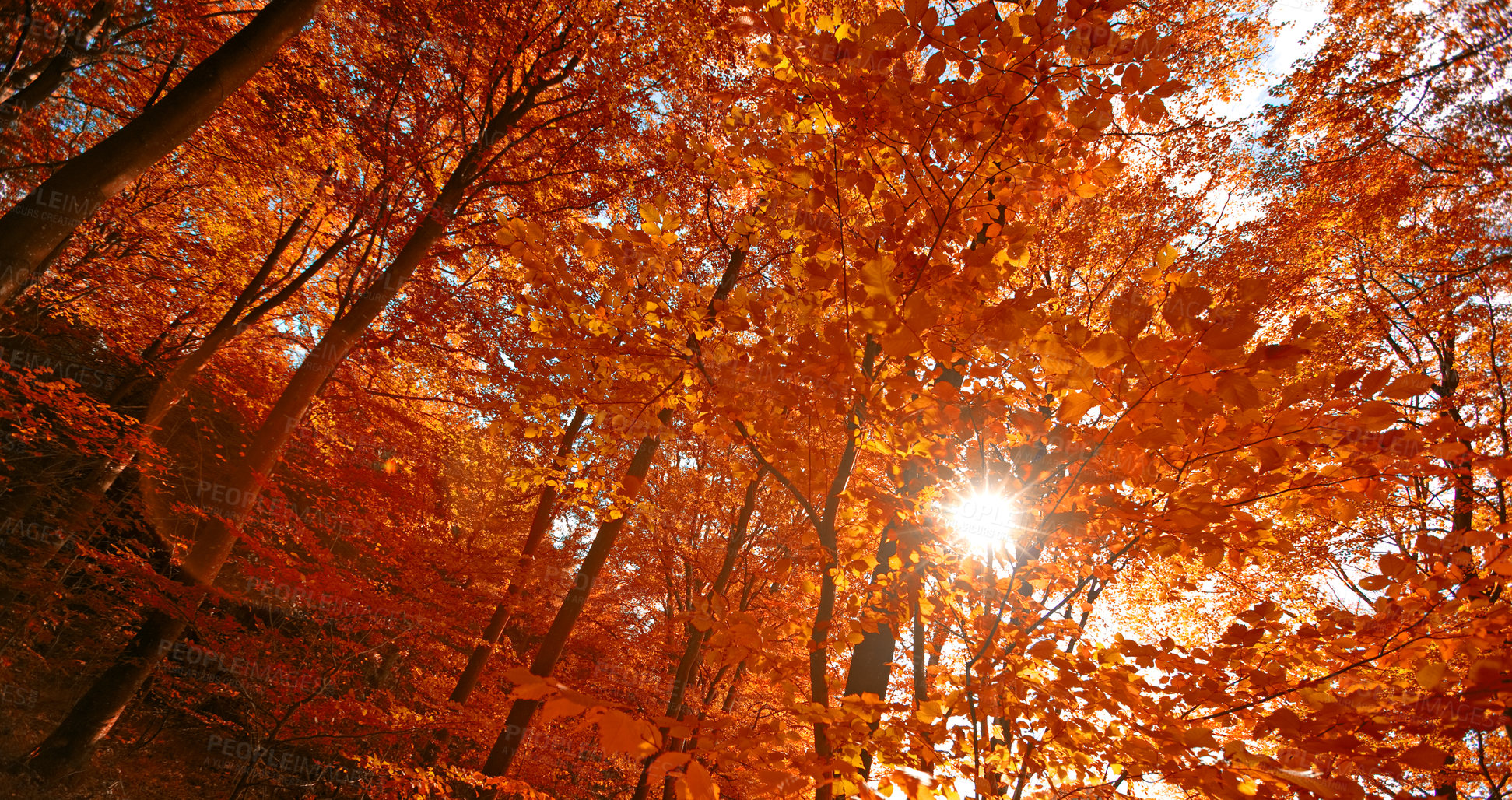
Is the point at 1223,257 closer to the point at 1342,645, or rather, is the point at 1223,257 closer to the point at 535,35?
the point at 1342,645

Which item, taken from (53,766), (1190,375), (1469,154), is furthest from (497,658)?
(1469,154)

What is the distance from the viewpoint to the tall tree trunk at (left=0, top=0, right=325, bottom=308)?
2848 millimetres

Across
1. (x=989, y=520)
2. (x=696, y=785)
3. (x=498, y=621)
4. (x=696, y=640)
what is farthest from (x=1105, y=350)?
(x=498, y=621)

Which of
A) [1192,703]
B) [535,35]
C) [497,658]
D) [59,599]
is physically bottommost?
[59,599]

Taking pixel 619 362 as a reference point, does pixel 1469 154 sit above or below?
above

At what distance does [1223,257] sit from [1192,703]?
658 centimetres

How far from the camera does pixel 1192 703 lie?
6.39 ft

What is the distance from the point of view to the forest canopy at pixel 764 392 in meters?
1.72

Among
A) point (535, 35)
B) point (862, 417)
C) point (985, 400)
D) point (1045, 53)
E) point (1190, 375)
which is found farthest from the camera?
point (535, 35)

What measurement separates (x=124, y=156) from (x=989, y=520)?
16.0 feet

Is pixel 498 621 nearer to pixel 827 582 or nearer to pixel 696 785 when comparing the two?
pixel 827 582

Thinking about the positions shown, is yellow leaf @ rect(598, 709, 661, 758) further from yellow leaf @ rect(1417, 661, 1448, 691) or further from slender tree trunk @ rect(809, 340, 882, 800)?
yellow leaf @ rect(1417, 661, 1448, 691)

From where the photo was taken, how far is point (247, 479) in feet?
17.5

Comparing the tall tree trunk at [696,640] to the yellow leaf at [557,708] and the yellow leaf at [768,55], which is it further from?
the yellow leaf at [557,708]
